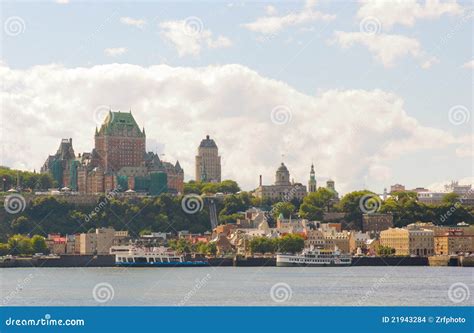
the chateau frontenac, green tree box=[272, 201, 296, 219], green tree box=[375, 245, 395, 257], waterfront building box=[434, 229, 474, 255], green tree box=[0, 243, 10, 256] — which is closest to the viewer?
green tree box=[375, 245, 395, 257]

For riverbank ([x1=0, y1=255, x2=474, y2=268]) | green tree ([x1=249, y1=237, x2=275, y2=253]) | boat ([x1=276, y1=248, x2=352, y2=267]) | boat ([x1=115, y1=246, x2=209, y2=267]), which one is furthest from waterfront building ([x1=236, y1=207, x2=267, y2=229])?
boat ([x1=115, y1=246, x2=209, y2=267])

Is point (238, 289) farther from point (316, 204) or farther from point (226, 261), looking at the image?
point (316, 204)

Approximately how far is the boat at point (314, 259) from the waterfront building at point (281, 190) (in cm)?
4510

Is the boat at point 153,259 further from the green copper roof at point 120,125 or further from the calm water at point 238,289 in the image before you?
the green copper roof at point 120,125

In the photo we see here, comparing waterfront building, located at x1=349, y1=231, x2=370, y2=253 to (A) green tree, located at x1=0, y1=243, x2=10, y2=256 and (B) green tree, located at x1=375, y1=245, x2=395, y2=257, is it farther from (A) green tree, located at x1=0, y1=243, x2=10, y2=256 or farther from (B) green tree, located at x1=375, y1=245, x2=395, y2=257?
(A) green tree, located at x1=0, y1=243, x2=10, y2=256

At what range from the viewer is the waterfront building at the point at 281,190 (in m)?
146

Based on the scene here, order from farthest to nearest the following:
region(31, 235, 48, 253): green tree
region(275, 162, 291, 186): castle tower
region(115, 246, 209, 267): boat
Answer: region(275, 162, 291, 186): castle tower → region(31, 235, 48, 253): green tree → region(115, 246, 209, 267): boat

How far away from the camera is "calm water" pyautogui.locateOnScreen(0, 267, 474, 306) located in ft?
166

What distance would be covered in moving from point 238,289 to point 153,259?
127ft

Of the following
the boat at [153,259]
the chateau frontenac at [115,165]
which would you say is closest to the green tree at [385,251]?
the boat at [153,259]

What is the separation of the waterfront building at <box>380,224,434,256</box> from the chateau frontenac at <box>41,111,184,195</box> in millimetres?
37744
